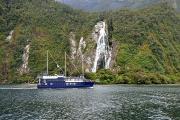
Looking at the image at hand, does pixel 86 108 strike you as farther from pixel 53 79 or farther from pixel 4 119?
pixel 53 79

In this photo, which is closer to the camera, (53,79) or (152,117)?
(152,117)

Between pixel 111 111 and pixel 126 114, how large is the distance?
6219mm

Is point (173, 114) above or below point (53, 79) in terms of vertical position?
below

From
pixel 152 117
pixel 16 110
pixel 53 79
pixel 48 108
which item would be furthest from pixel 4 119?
pixel 53 79

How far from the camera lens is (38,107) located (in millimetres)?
104062

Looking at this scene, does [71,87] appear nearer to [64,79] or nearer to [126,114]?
[64,79]

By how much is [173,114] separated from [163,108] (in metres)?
12.8

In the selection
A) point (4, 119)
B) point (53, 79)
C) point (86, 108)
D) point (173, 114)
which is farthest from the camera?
point (53, 79)

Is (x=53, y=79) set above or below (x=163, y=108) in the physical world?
above

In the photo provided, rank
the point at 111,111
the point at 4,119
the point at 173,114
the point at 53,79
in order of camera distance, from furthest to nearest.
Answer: the point at 53,79, the point at 111,111, the point at 173,114, the point at 4,119

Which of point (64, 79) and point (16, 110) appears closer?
point (16, 110)

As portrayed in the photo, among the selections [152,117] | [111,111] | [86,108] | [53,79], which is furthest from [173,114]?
[53,79]

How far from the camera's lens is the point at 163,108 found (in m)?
102

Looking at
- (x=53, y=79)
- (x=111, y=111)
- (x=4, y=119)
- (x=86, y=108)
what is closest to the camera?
(x=4, y=119)
